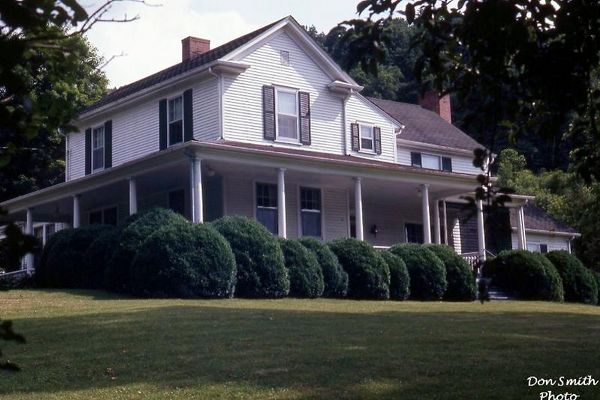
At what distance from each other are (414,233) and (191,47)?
10086 mm

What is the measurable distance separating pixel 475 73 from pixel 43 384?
5419 millimetres

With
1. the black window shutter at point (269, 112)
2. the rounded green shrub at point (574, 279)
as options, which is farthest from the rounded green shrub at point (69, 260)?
the rounded green shrub at point (574, 279)

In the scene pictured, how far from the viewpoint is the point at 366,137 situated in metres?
28.9

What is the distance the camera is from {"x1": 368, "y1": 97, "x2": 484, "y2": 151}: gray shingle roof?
3338 centimetres

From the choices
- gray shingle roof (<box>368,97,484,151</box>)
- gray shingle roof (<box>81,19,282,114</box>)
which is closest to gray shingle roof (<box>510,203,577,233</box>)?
gray shingle roof (<box>368,97,484,151</box>)

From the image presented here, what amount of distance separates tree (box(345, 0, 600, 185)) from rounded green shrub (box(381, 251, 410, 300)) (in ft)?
50.5

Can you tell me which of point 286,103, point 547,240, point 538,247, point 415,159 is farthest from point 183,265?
point 547,240

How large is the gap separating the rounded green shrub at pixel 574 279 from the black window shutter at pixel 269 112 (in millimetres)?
8932

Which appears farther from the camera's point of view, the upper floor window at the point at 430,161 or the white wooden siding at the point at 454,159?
the upper floor window at the point at 430,161

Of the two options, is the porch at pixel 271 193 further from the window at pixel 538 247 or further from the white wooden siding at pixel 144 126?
the window at pixel 538 247

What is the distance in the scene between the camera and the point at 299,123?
26219 millimetres

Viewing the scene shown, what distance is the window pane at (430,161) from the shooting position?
33094mm

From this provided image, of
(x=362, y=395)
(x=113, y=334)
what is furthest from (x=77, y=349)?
(x=362, y=395)

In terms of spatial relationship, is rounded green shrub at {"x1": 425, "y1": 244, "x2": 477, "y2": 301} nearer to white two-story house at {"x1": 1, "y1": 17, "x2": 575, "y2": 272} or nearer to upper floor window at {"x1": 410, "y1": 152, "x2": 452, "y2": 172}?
white two-story house at {"x1": 1, "y1": 17, "x2": 575, "y2": 272}
